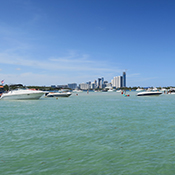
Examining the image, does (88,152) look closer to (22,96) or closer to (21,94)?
(21,94)

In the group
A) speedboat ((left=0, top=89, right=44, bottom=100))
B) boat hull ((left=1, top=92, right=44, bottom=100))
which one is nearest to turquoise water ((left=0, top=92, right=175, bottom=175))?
speedboat ((left=0, top=89, right=44, bottom=100))

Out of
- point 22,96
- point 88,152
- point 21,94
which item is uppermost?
point 21,94

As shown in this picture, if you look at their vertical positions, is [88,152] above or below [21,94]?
below

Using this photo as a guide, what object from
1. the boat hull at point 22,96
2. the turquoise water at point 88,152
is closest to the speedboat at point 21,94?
the boat hull at point 22,96

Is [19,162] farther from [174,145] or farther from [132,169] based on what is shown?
[174,145]

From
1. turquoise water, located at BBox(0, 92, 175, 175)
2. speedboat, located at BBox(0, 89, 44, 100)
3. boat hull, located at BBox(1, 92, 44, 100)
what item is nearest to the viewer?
turquoise water, located at BBox(0, 92, 175, 175)

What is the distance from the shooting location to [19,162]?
33.1 feet

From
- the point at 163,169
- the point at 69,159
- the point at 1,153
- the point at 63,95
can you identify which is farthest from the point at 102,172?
the point at 63,95

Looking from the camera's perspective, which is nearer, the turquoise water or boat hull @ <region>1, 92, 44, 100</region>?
the turquoise water

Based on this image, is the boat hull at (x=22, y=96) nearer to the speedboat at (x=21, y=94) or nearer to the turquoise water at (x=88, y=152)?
the speedboat at (x=21, y=94)

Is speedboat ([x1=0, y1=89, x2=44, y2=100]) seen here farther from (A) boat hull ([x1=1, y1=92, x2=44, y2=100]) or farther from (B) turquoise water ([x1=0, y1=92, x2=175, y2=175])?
(B) turquoise water ([x1=0, y1=92, x2=175, y2=175])

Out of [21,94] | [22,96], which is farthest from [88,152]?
[22,96]

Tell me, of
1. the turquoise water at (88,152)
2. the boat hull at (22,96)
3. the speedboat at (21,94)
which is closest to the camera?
the turquoise water at (88,152)

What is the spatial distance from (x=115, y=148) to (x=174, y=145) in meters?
4.20
